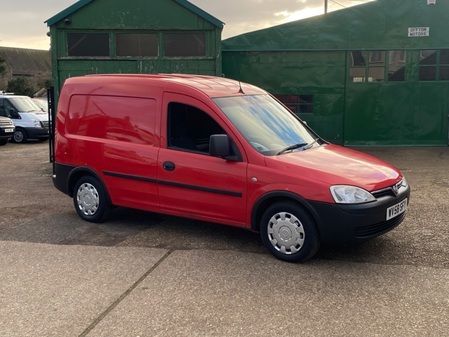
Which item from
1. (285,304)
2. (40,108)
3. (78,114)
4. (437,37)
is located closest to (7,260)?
(78,114)

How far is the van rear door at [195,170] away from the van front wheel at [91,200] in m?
1.02

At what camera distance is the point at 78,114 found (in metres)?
6.59

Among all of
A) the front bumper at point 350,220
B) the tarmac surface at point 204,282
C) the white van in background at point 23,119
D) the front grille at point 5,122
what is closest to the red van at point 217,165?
the front bumper at point 350,220

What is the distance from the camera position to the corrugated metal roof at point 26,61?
62.3 m

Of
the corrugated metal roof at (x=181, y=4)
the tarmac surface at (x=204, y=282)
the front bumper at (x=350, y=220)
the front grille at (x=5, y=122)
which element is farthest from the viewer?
the front grille at (x=5, y=122)

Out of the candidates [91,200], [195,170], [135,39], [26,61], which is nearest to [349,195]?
[195,170]

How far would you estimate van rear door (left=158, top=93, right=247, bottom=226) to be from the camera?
17.3 ft

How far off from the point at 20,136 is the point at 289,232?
16.3 metres

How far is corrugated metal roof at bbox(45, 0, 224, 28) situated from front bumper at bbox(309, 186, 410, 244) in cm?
739

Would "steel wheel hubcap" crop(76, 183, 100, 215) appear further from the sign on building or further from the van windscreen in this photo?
the sign on building

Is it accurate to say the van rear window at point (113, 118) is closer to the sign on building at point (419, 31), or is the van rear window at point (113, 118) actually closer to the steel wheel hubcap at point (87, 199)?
the steel wheel hubcap at point (87, 199)

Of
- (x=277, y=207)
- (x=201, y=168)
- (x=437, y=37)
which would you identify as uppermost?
(x=437, y=37)

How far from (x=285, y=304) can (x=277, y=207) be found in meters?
1.18

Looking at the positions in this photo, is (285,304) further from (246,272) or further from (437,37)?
(437,37)
